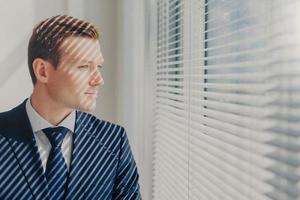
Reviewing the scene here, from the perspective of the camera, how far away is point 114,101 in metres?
1.86

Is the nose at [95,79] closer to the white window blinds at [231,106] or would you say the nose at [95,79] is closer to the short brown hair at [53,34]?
the short brown hair at [53,34]

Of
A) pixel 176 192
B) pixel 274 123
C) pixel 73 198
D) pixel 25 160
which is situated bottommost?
pixel 176 192

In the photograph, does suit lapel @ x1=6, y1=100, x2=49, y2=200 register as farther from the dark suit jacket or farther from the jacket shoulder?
→ the jacket shoulder

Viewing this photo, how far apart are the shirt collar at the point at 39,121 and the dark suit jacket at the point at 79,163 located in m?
0.01

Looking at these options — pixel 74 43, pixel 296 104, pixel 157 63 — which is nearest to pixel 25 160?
pixel 74 43

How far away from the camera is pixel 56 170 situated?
1.14 metres

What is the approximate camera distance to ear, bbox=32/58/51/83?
1147 millimetres

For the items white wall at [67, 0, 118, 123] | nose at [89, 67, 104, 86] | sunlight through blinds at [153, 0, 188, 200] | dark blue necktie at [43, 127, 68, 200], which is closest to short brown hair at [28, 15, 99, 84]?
nose at [89, 67, 104, 86]

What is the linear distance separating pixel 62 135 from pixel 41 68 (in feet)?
0.66

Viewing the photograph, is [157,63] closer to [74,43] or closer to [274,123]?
[74,43]

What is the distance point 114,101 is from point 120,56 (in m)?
0.21

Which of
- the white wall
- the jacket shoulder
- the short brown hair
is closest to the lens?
the short brown hair

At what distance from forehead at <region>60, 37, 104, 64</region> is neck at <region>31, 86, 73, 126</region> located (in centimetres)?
13

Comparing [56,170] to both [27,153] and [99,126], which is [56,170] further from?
[99,126]
